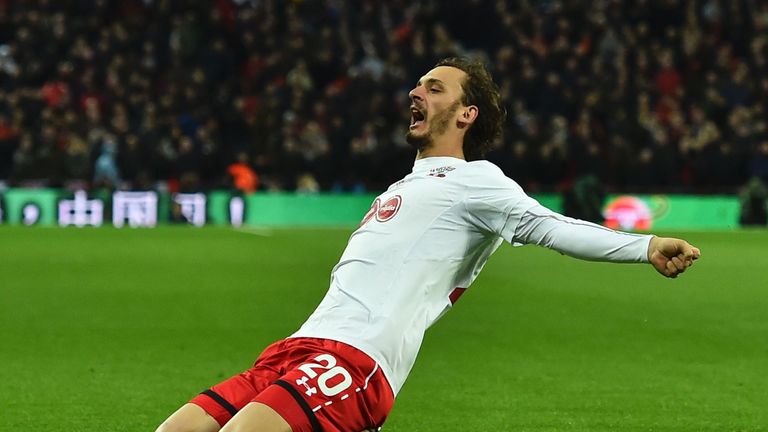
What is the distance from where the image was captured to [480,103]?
475 centimetres

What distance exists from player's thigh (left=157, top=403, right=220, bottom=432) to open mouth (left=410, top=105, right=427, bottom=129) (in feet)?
4.17

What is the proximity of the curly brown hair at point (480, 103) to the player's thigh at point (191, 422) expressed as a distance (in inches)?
53.5

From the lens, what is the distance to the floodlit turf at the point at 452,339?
688 cm

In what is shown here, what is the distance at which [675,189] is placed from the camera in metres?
23.9

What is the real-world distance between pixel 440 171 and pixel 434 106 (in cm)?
25

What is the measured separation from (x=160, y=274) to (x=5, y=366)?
573 centimetres

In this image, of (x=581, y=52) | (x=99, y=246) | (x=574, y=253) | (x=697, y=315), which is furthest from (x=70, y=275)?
(x=581, y=52)

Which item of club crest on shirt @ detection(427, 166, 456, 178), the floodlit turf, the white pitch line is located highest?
club crest on shirt @ detection(427, 166, 456, 178)

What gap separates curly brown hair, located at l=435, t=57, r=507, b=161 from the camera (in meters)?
4.74

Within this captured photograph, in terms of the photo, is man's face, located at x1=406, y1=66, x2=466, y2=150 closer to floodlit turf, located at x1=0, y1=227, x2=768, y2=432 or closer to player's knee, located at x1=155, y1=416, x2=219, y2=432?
player's knee, located at x1=155, y1=416, x2=219, y2=432

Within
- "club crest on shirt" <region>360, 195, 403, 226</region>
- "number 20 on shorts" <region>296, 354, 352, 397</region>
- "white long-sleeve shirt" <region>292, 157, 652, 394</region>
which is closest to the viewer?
"number 20 on shorts" <region>296, 354, 352, 397</region>

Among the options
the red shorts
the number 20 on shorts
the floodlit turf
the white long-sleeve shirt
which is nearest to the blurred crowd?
the floodlit turf

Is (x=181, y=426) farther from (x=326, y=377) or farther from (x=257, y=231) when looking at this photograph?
(x=257, y=231)

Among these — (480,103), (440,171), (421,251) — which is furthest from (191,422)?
(480,103)
